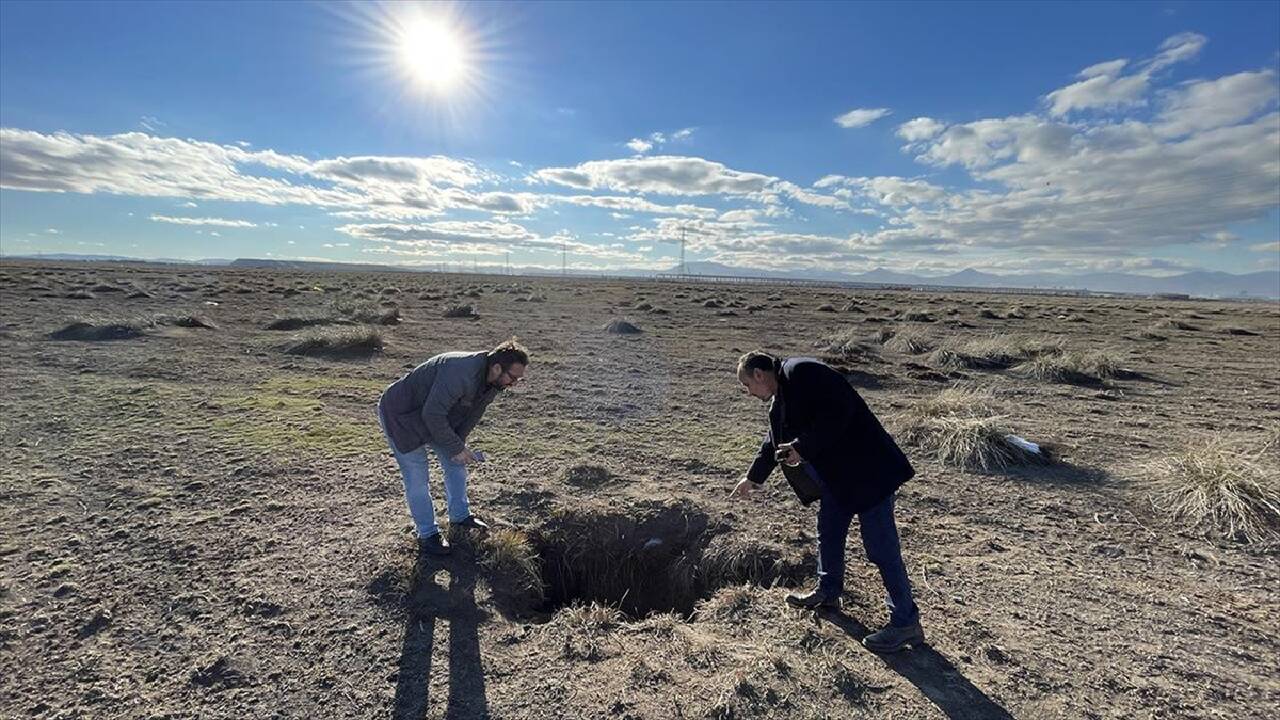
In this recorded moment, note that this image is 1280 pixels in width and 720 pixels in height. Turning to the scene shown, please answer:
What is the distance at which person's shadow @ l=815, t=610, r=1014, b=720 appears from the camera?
3.04 metres

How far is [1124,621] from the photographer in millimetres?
3785

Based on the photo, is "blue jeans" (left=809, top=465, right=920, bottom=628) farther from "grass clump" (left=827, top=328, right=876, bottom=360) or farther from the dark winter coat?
"grass clump" (left=827, top=328, right=876, bottom=360)

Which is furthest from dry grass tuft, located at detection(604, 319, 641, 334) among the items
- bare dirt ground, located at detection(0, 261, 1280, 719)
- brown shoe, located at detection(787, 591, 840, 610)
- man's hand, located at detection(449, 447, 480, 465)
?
brown shoe, located at detection(787, 591, 840, 610)

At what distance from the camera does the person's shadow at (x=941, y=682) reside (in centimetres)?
304

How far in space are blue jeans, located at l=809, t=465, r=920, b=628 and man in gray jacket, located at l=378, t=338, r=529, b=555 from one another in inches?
79.0

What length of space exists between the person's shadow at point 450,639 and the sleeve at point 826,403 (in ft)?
7.30

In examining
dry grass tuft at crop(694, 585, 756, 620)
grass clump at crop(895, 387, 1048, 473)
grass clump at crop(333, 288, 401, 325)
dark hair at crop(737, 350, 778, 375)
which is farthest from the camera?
grass clump at crop(333, 288, 401, 325)

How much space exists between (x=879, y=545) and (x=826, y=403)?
0.89m

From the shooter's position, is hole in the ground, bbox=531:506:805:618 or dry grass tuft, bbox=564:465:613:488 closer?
hole in the ground, bbox=531:506:805:618

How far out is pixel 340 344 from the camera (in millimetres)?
13391

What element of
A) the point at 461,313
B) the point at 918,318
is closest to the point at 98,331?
the point at 461,313

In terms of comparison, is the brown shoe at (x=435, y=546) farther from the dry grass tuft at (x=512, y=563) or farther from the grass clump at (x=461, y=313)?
the grass clump at (x=461, y=313)

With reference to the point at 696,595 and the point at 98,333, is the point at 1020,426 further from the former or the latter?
the point at 98,333

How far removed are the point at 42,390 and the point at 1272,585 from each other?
13812mm
